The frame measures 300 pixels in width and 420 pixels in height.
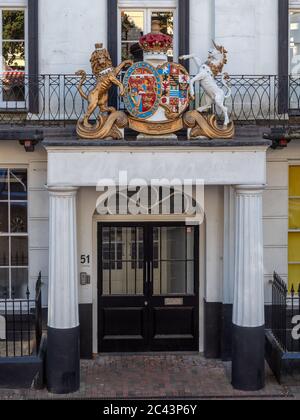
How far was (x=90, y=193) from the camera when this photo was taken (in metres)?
12.3

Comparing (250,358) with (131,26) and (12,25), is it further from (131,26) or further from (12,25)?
(12,25)

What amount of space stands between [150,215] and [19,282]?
9.04 ft

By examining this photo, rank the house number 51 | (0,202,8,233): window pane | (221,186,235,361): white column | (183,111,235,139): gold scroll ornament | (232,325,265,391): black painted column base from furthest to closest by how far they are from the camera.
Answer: (0,202,8,233): window pane → the house number 51 → (221,186,235,361): white column → (232,325,265,391): black painted column base → (183,111,235,139): gold scroll ornament

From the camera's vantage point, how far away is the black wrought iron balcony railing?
39.5ft

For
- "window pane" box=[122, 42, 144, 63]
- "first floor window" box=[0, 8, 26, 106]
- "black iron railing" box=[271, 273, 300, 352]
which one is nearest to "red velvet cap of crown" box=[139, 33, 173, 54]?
"window pane" box=[122, 42, 144, 63]

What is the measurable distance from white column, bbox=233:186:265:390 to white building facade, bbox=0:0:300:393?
0.07 feet

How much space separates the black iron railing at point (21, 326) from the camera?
11.3 meters

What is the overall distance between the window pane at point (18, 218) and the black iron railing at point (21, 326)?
1198mm

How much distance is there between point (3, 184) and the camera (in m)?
12.6

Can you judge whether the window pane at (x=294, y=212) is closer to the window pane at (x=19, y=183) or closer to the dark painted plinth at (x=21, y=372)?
the window pane at (x=19, y=183)

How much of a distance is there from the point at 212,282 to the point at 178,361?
1552 mm

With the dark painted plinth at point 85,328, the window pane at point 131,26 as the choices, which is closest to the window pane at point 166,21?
the window pane at point 131,26

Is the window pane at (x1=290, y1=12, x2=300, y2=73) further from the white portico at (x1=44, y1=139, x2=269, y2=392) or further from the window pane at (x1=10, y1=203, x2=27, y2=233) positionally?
the window pane at (x1=10, y1=203, x2=27, y2=233)

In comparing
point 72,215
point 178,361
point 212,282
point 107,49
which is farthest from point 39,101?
point 178,361
